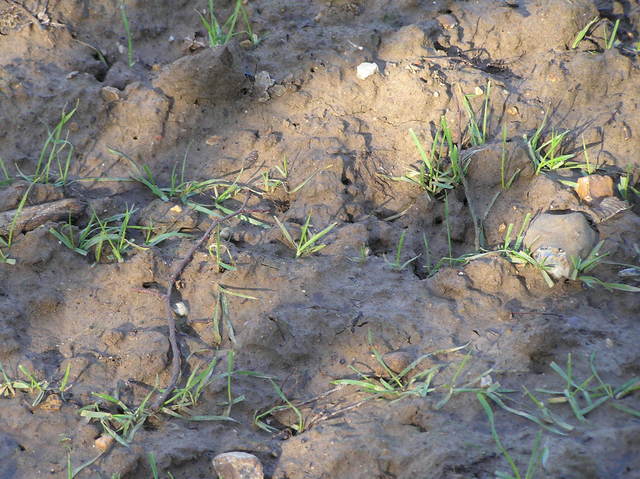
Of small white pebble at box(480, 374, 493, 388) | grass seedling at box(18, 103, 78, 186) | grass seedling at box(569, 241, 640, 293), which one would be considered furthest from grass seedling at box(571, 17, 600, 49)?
grass seedling at box(18, 103, 78, 186)

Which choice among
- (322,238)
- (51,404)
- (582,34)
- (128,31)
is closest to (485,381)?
(322,238)

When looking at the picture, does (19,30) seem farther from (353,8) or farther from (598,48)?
(598,48)

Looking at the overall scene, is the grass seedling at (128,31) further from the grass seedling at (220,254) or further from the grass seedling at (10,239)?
the grass seedling at (220,254)

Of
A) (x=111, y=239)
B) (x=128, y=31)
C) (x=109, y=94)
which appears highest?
(x=128, y=31)

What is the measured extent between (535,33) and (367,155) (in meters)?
1.07

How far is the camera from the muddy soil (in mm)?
2381

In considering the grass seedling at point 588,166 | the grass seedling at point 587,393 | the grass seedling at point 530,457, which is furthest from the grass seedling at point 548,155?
the grass seedling at point 530,457

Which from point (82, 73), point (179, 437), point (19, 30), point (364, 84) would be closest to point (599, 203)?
point (364, 84)

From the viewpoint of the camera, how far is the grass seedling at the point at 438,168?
3.21 m

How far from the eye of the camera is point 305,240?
300cm

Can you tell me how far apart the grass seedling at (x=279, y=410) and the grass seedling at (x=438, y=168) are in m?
1.12

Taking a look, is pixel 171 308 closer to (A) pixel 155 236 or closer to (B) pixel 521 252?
(A) pixel 155 236

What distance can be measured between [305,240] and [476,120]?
3.21 ft

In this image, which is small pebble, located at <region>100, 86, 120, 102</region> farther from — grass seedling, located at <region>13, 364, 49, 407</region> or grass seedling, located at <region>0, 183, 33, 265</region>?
grass seedling, located at <region>13, 364, 49, 407</region>
